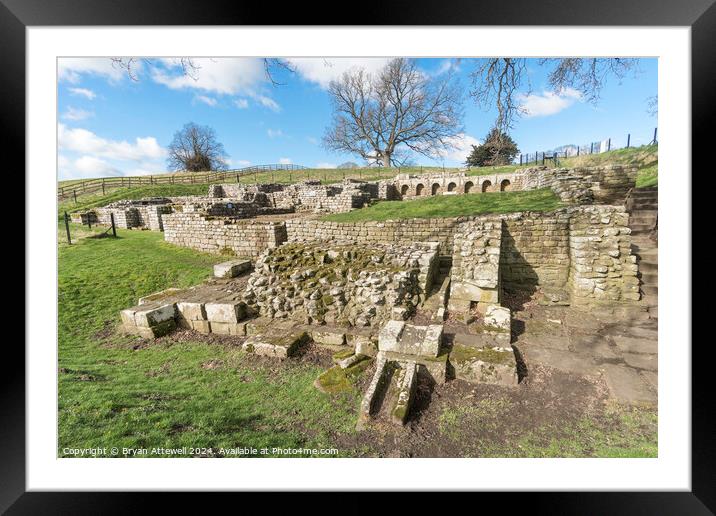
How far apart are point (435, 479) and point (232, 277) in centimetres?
640

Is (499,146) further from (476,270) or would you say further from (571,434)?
(571,434)

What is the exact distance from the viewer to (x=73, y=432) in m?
2.68

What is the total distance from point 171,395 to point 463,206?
9.77 m

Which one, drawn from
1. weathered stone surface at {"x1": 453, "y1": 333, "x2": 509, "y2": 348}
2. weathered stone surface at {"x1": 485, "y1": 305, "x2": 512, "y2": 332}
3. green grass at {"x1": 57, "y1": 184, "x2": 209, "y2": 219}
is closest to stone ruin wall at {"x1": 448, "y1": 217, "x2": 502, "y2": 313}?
weathered stone surface at {"x1": 485, "y1": 305, "x2": 512, "y2": 332}

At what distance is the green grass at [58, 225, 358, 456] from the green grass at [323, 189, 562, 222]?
6662mm

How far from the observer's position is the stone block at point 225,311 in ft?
17.1

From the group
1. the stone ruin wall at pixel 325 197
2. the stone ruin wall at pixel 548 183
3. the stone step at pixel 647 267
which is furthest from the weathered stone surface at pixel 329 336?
the stone ruin wall at pixel 325 197

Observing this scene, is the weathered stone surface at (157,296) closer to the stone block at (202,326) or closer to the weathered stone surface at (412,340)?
the stone block at (202,326)

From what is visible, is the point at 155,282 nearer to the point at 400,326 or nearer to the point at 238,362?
the point at 238,362

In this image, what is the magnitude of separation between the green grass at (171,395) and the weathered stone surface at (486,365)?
149 cm

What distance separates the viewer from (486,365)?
11.2ft

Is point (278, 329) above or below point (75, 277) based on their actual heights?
below
